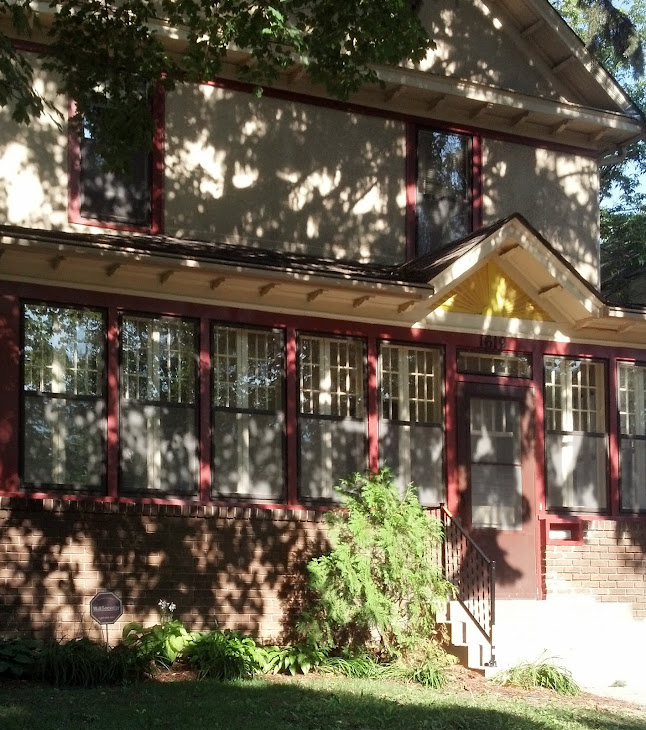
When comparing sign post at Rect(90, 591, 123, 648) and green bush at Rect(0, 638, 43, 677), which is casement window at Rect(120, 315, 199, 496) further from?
green bush at Rect(0, 638, 43, 677)

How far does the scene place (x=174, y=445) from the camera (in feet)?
44.8

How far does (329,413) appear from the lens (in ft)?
48.2

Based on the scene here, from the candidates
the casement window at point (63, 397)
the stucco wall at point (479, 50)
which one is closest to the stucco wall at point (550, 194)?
Answer: the stucco wall at point (479, 50)

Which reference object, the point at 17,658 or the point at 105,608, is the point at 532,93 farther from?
the point at 17,658

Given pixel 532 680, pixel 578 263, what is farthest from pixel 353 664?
pixel 578 263

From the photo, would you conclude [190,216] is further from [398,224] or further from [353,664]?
[353,664]

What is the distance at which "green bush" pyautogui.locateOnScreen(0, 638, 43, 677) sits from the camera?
37.8 ft

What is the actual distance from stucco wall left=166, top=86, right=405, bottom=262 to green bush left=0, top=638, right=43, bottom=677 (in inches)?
197

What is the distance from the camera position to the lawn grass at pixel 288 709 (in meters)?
9.77

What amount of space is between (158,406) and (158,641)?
257 centimetres

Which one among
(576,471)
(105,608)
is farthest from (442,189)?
(105,608)

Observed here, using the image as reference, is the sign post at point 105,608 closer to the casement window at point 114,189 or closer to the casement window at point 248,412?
the casement window at point 248,412

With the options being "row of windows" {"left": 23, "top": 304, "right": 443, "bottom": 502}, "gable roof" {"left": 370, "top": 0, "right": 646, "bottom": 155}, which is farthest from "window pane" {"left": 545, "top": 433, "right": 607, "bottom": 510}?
"gable roof" {"left": 370, "top": 0, "right": 646, "bottom": 155}

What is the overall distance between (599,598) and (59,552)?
7031 millimetres
